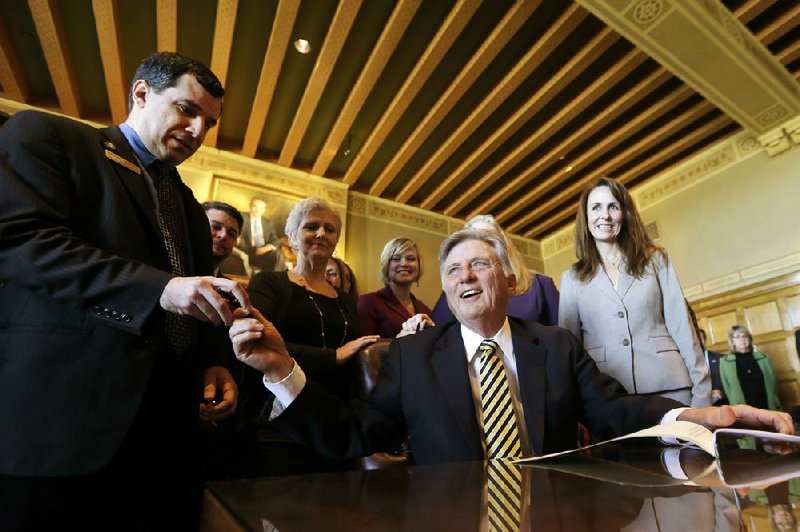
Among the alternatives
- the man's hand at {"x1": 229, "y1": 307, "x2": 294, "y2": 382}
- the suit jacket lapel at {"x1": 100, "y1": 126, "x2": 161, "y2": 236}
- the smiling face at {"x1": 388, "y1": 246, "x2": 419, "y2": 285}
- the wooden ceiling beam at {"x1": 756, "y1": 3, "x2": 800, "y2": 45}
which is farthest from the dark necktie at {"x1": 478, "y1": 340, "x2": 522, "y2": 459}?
the wooden ceiling beam at {"x1": 756, "y1": 3, "x2": 800, "y2": 45}

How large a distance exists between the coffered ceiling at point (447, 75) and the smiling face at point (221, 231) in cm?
329

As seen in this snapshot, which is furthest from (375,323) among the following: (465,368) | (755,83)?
(755,83)

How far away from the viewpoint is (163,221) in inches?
50.1

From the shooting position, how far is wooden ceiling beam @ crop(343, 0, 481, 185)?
5085 mm

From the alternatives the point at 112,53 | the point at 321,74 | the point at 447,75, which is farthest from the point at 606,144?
the point at 112,53

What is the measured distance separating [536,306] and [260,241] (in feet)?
18.0

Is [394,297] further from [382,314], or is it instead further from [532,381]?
[532,381]

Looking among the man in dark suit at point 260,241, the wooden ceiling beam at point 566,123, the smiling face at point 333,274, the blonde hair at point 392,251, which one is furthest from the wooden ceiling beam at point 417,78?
the smiling face at point 333,274

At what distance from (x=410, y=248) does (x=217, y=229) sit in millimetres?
1166

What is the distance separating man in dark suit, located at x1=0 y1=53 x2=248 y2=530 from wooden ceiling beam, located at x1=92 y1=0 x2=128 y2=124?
494 cm

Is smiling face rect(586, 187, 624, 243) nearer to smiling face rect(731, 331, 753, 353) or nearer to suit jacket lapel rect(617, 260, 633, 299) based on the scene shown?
suit jacket lapel rect(617, 260, 633, 299)

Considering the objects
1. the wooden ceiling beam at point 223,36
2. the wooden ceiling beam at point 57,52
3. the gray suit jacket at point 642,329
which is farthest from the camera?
the wooden ceiling beam at point 223,36

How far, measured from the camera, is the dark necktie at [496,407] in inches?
48.7

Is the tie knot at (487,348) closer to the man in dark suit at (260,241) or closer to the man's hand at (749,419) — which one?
the man's hand at (749,419)
